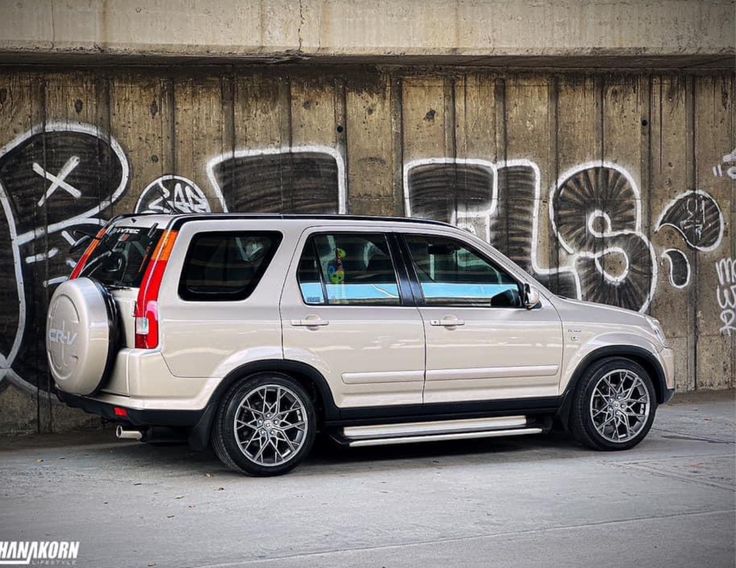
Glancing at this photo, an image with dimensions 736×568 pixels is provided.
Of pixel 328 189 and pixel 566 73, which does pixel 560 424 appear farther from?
pixel 566 73

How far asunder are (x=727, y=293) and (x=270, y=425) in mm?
6220

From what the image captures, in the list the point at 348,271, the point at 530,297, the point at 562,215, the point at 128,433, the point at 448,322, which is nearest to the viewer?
the point at 128,433

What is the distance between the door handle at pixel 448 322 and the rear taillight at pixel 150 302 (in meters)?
1.91

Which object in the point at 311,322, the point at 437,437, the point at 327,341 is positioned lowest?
the point at 437,437

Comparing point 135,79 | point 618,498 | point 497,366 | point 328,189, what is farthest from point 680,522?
point 135,79

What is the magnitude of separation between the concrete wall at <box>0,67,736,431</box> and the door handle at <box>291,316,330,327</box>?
2.78 m

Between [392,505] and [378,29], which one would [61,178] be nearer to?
[378,29]

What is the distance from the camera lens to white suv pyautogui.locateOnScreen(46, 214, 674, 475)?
7891mm

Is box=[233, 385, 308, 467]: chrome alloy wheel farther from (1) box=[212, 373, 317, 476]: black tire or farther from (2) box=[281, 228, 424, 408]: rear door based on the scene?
(2) box=[281, 228, 424, 408]: rear door

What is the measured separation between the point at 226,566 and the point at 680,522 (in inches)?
102

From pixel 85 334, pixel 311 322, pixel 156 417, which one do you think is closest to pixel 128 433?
pixel 156 417

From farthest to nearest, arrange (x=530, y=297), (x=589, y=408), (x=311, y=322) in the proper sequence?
1. (x=589, y=408)
2. (x=530, y=297)
3. (x=311, y=322)

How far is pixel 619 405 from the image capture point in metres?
9.17

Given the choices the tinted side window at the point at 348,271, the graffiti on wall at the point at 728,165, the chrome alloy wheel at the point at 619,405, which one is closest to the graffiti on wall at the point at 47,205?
the tinted side window at the point at 348,271
